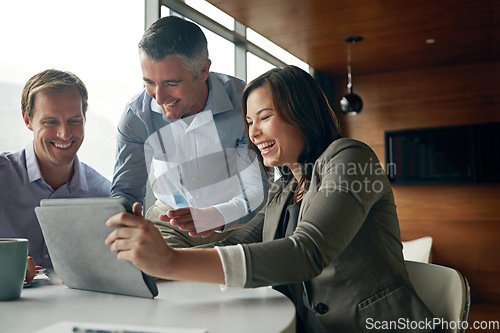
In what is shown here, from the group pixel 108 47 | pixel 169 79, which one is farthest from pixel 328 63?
pixel 169 79

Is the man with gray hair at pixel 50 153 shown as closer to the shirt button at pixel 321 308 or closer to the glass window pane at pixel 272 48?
the shirt button at pixel 321 308

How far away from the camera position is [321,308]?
104 centimetres

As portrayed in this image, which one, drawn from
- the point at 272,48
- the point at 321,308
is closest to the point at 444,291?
the point at 321,308

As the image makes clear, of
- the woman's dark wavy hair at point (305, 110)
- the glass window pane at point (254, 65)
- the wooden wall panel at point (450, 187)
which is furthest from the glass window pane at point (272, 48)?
the woman's dark wavy hair at point (305, 110)

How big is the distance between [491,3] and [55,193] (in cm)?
353

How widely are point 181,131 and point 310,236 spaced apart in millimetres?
1439

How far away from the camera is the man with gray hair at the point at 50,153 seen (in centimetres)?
153

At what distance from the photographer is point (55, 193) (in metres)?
1.61

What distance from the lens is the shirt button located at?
103cm

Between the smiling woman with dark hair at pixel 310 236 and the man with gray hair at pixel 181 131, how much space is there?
0.50m

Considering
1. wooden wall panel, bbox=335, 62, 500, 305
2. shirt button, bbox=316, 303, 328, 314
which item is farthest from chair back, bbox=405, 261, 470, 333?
wooden wall panel, bbox=335, 62, 500, 305

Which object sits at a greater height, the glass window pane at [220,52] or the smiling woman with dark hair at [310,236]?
the glass window pane at [220,52]

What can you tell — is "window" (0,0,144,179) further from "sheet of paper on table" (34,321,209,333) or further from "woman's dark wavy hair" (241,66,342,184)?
"sheet of paper on table" (34,321,209,333)

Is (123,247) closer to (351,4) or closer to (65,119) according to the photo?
(65,119)
